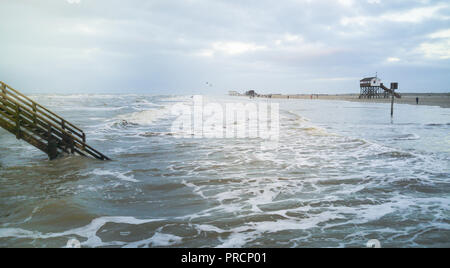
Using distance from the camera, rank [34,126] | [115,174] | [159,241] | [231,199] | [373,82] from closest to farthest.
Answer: [159,241], [231,199], [115,174], [34,126], [373,82]

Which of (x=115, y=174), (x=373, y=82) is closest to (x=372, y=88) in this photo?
(x=373, y=82)

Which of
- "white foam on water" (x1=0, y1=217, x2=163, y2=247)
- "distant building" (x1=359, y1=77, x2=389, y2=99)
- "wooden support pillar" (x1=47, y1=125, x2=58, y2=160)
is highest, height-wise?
"distant building" (x1=359, y1=77, x2=389, y2=99)

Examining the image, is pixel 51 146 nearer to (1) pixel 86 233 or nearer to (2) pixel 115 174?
(2) pixel 115 174

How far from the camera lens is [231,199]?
23.9 ft

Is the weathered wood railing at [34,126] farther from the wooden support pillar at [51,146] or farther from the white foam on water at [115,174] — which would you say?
the white foam on water at [115,174]

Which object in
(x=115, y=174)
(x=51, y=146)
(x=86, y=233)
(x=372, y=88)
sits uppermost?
(x=372, y=88)

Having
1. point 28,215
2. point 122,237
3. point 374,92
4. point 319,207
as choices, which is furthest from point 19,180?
point 374,92

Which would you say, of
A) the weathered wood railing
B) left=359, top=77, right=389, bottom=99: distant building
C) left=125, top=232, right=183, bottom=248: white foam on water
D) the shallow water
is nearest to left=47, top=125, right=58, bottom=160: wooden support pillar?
the weathered wood railing

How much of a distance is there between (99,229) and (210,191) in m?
3.17

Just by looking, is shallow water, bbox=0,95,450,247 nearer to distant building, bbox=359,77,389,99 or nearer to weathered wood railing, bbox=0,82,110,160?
weathered wood railing, bbox=0,82,110,160

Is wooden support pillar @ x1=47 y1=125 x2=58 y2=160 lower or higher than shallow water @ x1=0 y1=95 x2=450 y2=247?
higher

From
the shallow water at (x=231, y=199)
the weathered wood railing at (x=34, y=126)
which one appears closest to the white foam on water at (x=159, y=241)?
the shallow water at (x=231, y=199)

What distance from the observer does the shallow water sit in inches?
207

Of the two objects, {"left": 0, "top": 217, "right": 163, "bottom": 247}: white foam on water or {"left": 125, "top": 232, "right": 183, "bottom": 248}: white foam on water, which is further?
{"left": 0, "top": 217, "right": 163, "bottom": 247}: white foam on water
